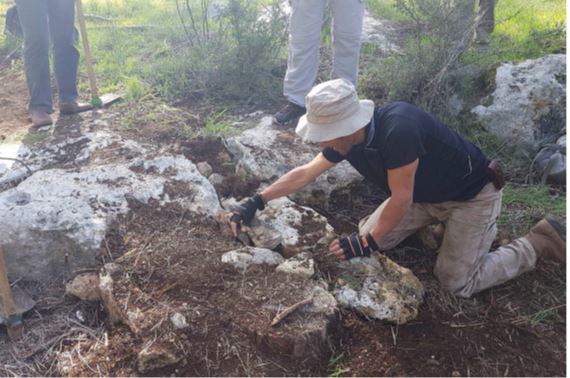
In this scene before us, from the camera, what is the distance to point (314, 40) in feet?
14.5

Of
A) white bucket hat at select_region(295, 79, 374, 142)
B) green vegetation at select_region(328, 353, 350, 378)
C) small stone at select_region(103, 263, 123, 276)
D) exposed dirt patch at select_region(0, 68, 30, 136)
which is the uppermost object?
white bucket hat at select_region(295, 79, 374, 142)

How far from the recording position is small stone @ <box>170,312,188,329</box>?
247 cm

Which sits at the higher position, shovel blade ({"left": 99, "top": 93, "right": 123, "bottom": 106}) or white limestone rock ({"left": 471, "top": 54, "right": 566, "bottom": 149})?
white limestone rock ({"left": 471, "top": 54, "right": 566, "bottom": 149})

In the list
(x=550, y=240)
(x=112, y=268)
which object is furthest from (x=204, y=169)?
(x=550, y=240)

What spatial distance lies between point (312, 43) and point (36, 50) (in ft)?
7.61

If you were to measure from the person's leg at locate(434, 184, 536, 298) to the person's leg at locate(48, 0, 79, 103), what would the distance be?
11.4 ft

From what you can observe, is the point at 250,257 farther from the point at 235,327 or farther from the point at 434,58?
the point at 434,58

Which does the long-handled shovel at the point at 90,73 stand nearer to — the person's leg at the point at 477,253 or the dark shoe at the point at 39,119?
the dark shoe at the point at 39,119

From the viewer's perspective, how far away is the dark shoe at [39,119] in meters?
4.48

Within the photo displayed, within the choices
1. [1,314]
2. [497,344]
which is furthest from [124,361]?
[497,344]

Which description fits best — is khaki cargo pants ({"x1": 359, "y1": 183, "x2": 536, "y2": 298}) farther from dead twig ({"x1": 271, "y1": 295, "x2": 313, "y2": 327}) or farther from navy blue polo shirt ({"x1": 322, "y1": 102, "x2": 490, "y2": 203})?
dead twig ({"x1": 271, "y1": 295, "x2": 313, "y2": 327})

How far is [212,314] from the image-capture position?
257 centimetres

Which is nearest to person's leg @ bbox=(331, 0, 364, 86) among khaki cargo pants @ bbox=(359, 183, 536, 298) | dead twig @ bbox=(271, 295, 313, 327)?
khaki cargo pants @ bbox=(359, 183, 536, 298)

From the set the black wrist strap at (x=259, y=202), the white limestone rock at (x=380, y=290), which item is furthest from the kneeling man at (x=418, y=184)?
the white limestone rock at (x=380, y=290)
